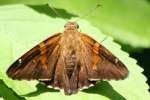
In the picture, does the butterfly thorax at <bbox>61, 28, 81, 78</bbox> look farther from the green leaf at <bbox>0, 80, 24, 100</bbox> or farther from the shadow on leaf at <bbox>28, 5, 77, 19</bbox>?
the green leaf at <bbox>0, 80, 24, 100</bbox>

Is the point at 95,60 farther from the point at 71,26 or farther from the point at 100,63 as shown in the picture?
the point at 71,26

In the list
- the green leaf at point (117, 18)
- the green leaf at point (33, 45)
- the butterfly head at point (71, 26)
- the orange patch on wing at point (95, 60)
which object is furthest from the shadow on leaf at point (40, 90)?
the green leaf at point (117, 18)

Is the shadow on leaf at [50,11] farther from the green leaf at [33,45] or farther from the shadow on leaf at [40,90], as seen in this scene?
the shadow on leaf at [40,90]

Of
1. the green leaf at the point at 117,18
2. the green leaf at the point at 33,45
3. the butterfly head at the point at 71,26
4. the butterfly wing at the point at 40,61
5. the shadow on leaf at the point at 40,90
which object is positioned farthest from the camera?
the green leaf at the point at 117,18

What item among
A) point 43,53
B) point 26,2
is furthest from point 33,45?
point 26,2

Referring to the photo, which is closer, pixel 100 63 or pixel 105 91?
pixel 105 91

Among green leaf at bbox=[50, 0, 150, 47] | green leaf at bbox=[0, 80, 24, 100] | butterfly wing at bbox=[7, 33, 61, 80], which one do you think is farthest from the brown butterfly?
green leaf at bbox=[50, 0, 150, 47]
